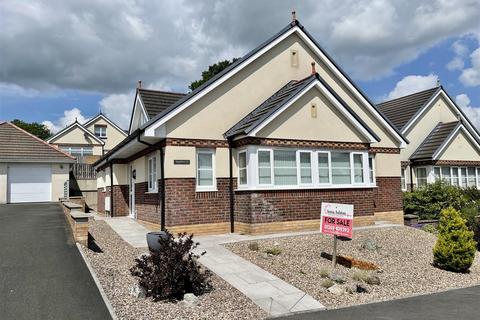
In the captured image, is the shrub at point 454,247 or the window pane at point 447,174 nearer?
the shrub at point 454,247

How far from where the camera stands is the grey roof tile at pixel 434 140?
22161 mm

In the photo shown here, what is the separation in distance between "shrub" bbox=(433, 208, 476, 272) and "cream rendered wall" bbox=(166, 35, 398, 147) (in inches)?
288

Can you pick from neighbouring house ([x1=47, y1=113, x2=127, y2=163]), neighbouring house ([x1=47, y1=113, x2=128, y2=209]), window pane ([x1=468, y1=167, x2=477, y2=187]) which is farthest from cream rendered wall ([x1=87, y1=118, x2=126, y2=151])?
window pane ([x1=468, y1=167, x2=477, y2=187])

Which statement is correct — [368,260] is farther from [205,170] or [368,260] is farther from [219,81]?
[219,81]

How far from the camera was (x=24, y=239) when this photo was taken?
11.2m

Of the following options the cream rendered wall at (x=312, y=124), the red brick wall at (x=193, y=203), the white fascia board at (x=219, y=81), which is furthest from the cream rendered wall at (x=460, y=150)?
the red brick wall at (x=193, y=203)

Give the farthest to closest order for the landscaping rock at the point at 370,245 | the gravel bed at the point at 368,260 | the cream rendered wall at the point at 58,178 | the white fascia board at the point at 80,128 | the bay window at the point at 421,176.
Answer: the white fascia board at the point at 80,128 < the cream rendered wall at the point at 58,178 < the bay window at the point at 421,176 < the landscaping rock at the point at 370,245 < the gravel bed at the point at 368,260

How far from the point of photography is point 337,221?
9.74 meters

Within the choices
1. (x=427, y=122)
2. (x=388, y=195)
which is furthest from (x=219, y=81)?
(x=427, y=122)

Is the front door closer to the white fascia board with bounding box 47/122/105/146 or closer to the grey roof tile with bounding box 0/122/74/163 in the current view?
the grey roof tile with bounding box 0/122/74/163

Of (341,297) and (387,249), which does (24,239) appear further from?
(387,249)

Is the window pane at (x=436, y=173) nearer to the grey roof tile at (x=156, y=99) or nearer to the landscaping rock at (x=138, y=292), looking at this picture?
the grey roof tile at (x=156, y=99)

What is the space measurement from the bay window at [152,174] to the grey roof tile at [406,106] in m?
14.7

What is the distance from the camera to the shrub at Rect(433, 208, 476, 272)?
34.0 ft
